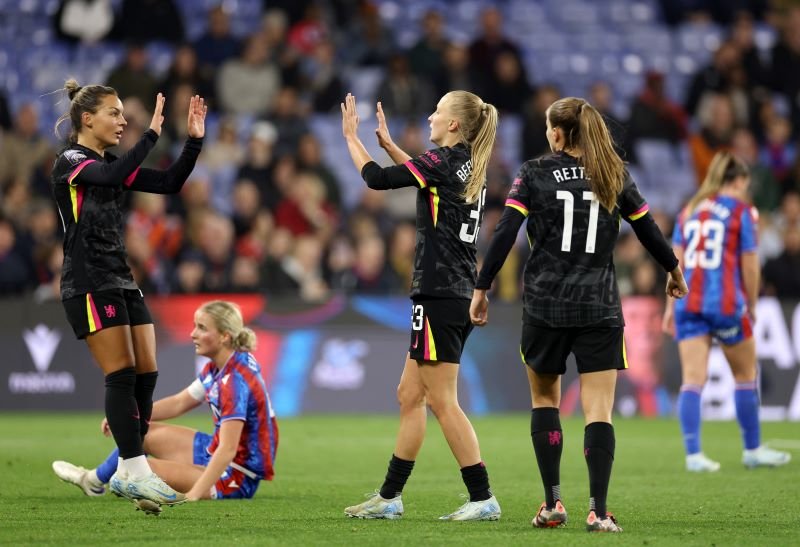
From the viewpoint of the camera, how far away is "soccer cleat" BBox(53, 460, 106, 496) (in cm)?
766

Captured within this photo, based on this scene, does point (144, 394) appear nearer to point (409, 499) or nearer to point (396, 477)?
point (396, 477)

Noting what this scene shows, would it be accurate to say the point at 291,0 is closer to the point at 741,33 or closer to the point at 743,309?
the point at 741,33

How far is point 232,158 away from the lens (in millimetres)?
17344

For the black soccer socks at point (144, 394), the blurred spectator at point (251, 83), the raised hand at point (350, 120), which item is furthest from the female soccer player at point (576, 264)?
the blurred spectator at point (251, 83)

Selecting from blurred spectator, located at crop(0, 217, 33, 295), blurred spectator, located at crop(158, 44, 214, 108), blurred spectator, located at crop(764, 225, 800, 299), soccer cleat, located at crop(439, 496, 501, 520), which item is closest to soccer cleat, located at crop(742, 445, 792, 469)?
soccer cleat, located at crop(439, 496, 501, 520)

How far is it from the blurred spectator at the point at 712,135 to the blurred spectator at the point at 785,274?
2713mm

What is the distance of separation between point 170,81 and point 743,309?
31.4 ft

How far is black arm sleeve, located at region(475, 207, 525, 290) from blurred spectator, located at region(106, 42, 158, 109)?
11589 mm

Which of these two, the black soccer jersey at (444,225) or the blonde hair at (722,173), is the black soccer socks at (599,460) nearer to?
the black soccer jersey at (444,225)

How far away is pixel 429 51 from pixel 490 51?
89cm

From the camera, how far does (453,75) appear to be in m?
18.5

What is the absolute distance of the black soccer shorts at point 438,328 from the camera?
21.3ft

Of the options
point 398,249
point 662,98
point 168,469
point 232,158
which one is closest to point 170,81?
point 232,158

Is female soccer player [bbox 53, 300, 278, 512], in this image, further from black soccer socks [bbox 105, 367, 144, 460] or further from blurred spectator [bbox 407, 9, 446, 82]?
blurred spectator [bbox 407, 9, 446, 82]
